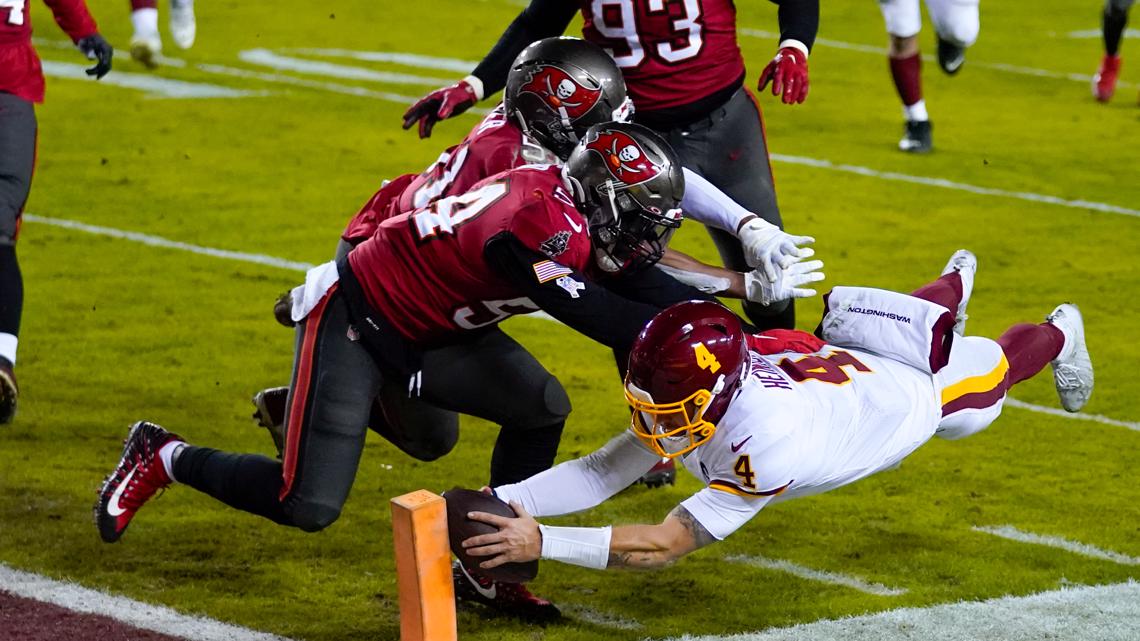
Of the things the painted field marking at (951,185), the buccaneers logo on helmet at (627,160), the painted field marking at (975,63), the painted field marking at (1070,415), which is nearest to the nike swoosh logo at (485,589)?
the buccaneers logo on helmet at (627,160)

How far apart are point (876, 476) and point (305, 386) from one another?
1.96 metres

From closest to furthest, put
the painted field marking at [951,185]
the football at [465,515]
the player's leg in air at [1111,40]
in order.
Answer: the football at [465,515] → the painted field marking at [951,185] → the player's leg in air at [1111,40]

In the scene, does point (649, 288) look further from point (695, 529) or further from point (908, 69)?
point (908, 69)

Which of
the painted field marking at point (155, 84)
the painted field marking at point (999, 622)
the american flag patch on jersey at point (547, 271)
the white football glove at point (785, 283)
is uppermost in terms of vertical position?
the american flag patch on jersey at point (547, 271)

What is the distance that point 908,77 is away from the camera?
383 inches

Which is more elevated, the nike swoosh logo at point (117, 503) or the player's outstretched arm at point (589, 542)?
the player's outstretched arm at point (589, 542)

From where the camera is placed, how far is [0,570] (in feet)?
14.6

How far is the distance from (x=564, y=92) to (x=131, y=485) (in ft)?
4.91

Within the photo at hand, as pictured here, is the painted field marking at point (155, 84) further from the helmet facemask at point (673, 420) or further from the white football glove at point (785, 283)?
the helmet facemask at point (673, 420)

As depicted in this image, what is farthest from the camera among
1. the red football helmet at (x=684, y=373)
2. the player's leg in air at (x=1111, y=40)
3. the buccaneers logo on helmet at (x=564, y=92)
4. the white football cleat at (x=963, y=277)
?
the player's leg in air at (x=1111, y=40)

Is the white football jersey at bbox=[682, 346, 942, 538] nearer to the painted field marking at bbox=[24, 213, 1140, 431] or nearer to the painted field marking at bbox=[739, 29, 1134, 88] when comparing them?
the painted field marking at bbox=[24, 213, 1140, 431]

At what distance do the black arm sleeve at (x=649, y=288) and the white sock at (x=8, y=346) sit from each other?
2.03 metres

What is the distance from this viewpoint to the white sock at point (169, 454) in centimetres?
449

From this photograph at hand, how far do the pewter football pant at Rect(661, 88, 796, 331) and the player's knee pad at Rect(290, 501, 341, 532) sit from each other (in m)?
1.59
